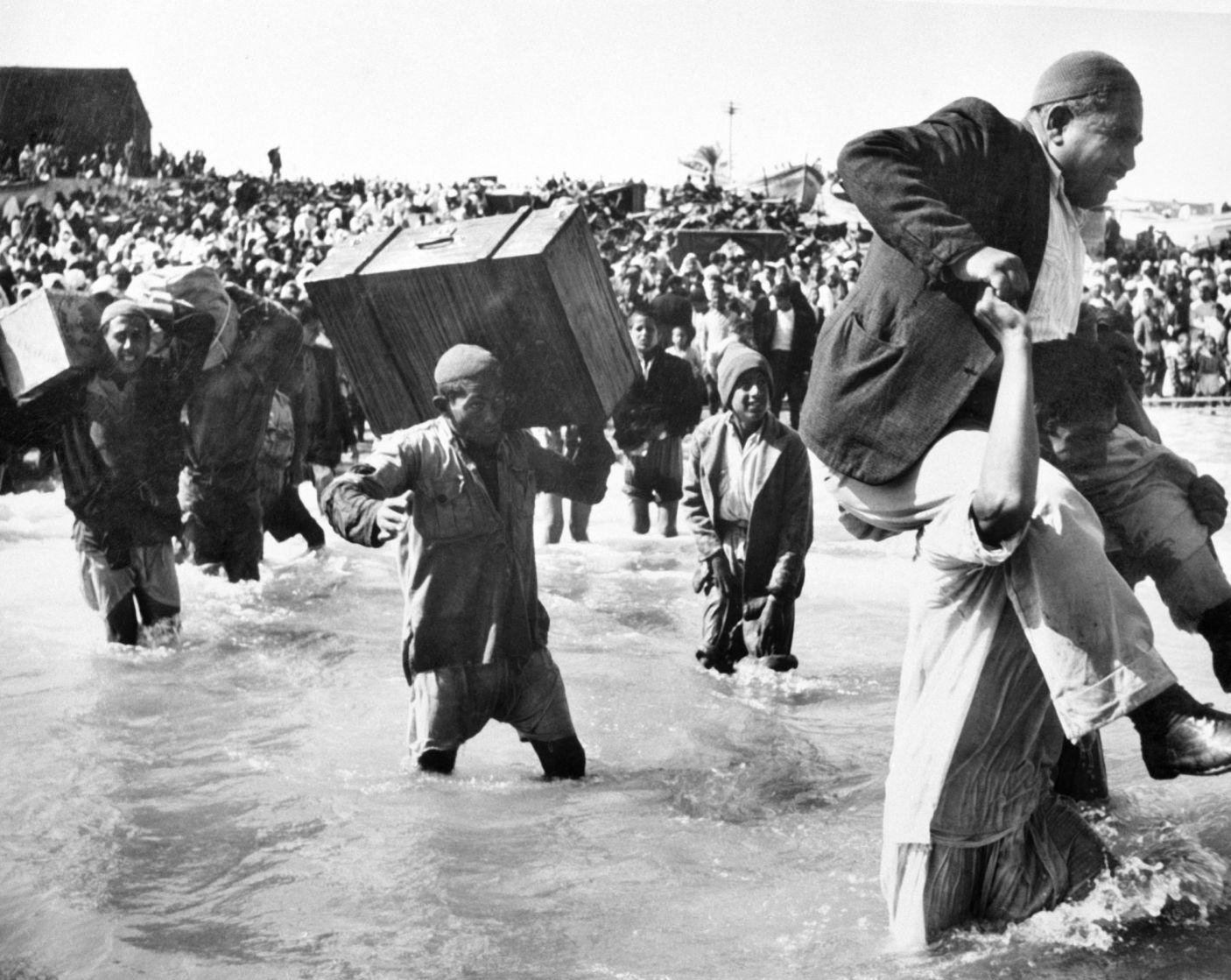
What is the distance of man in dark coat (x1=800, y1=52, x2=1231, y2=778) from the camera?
2820 mm

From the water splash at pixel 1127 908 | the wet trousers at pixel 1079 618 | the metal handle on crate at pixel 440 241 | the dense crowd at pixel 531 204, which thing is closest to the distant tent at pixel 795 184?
the dense crowd at pixel 531 204

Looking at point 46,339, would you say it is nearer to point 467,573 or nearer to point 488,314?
point 488,314

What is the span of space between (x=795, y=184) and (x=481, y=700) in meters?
3.59

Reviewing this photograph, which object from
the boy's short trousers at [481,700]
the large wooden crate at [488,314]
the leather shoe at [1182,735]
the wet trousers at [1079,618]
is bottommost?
the boy's short trousers at [481,700]

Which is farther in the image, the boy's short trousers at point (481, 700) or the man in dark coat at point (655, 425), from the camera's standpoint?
the man in dark coat at point (655, 425)

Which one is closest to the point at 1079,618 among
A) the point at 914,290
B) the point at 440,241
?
the point at 914,290

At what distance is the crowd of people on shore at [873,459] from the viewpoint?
112 inches

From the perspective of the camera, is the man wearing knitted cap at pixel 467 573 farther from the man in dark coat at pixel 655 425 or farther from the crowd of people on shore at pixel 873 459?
the man in dark coat at pixel 655 425

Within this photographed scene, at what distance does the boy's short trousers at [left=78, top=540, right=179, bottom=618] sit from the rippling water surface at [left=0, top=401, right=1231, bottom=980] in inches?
3.7

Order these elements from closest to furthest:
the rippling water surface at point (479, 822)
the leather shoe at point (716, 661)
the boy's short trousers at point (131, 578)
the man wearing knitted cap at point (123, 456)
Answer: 1. the rippling water surface at point (479, 822)
2. the man wearing knitted cap at point (123, 456)
3. the leather shoe at point (716, 661)
4. the boy's short trousers at point (131, 578)

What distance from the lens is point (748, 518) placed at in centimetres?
640

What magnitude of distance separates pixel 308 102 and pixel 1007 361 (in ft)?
11.1

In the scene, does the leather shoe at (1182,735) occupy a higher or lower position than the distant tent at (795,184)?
lower

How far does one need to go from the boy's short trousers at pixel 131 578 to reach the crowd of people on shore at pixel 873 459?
1 cm
